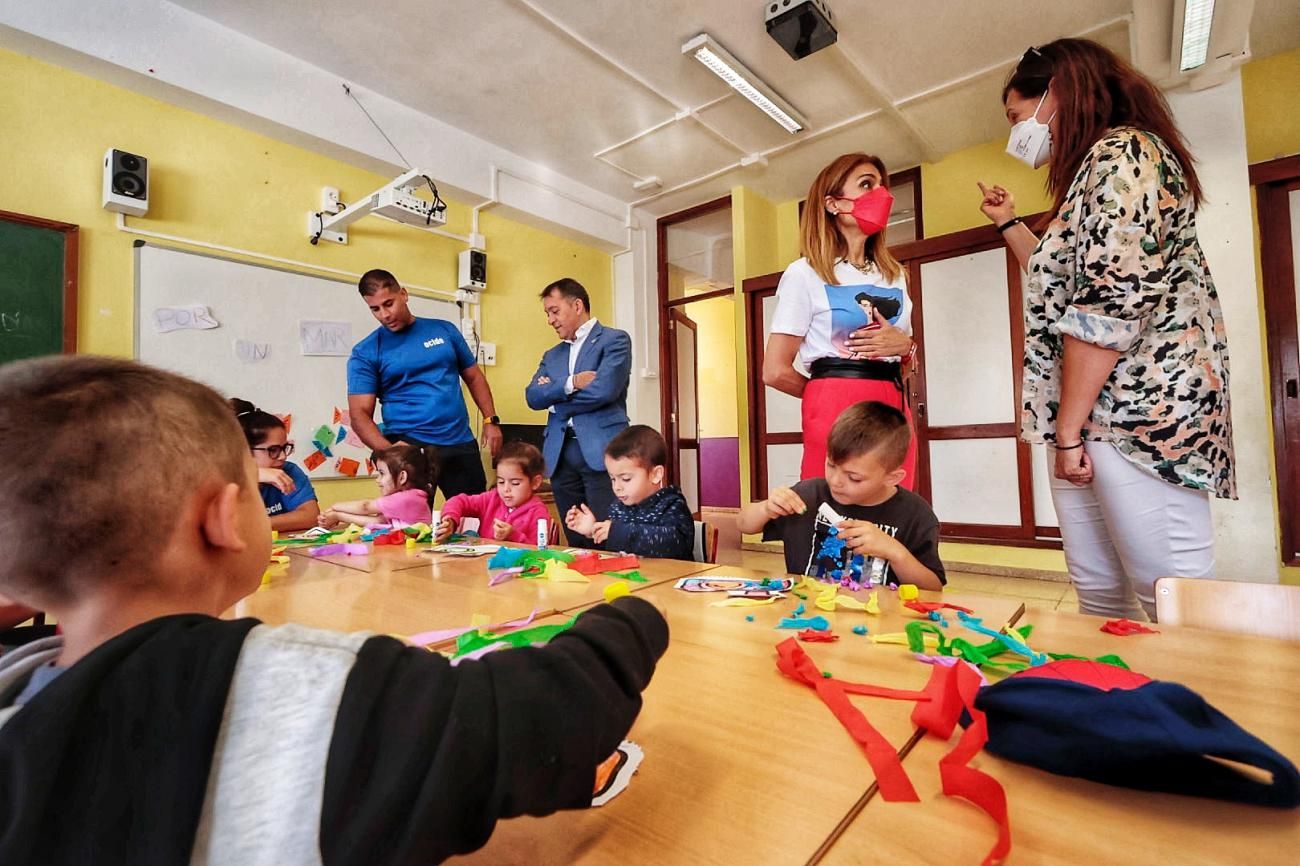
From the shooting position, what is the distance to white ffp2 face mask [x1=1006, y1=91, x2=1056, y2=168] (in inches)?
53.4

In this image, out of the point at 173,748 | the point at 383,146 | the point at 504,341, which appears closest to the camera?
the point at 173,748

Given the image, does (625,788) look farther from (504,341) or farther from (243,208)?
(504,341)

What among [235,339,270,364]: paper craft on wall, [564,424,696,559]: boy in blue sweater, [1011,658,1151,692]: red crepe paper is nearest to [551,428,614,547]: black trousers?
[564,424,696,559]: boy in blue sweater

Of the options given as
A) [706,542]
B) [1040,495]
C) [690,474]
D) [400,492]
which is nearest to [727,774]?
[706,542]

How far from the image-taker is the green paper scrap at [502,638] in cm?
79

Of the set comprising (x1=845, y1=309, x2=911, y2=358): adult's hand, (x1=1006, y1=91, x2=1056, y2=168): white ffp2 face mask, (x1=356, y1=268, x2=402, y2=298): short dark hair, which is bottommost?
(x1=845, y1=309, x2=911, y2=358): adult's hand

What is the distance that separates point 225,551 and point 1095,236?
1412 mm

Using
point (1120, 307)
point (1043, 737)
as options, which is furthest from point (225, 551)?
point (1120, 307)

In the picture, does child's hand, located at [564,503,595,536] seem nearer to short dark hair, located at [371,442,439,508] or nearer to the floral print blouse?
short dark hair, located at [371,442,439,508]

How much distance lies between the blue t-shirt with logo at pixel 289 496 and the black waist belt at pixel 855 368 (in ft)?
6.58

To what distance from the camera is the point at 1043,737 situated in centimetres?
50

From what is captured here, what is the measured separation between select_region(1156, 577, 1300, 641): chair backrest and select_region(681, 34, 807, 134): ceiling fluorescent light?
3.18m

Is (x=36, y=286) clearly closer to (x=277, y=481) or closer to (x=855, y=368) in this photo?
(x=277, y=481)

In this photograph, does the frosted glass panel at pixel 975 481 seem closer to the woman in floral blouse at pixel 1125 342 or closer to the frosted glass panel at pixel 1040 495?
the frosted glass panel at pixel 1040 495
